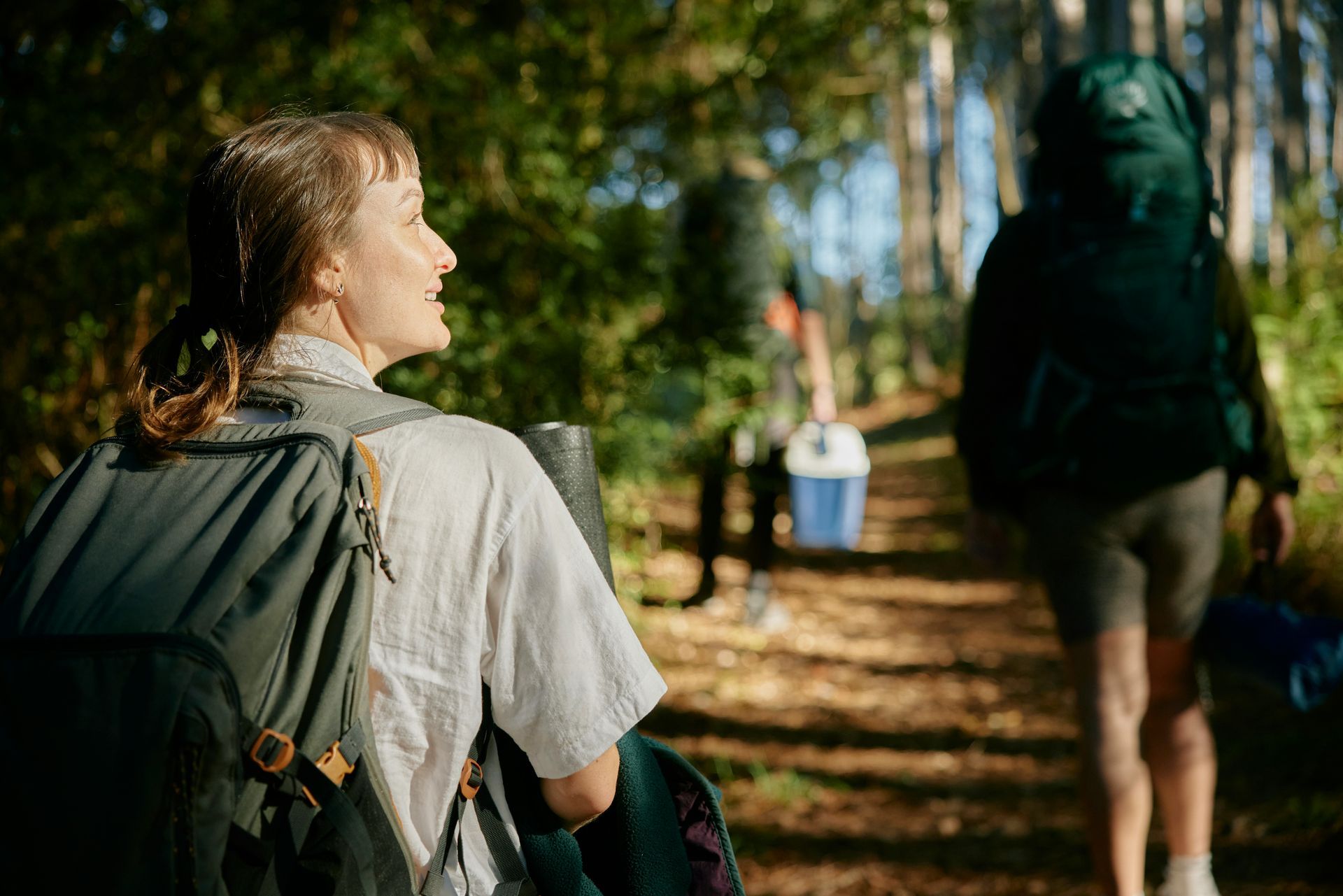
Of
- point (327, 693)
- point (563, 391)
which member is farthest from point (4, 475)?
point (327, 693)

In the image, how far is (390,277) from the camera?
1.41m

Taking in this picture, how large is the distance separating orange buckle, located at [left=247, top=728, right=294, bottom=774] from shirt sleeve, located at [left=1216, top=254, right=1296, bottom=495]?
8.35 ft

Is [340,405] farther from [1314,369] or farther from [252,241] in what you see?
[1314,369]

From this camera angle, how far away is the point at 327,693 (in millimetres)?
1128

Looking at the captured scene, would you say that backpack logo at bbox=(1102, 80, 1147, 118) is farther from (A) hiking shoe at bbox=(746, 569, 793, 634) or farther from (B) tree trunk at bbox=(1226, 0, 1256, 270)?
(B) tree trunk at bbox=(1226, 0, 1256, 270)

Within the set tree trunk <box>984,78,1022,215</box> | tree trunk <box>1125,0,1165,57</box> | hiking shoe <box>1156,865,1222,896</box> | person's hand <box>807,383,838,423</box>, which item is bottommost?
hiking shoe <box>1156,865,1222,896</box>

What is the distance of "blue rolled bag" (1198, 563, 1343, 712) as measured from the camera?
8.80 feet

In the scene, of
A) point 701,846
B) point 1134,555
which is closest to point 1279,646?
point 1134,555

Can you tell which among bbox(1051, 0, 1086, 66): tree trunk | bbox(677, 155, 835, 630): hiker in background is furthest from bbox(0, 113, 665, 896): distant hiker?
bbox(1051, 0, 1086, 66): tree trunk

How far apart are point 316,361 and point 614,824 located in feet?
2.41

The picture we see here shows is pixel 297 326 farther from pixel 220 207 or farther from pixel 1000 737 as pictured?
pixel 1000 737

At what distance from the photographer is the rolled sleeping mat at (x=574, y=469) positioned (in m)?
1.50

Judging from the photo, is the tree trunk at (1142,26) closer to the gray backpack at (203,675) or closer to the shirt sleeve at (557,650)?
the shirt sleeve at (557,650)

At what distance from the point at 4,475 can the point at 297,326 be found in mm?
2987
